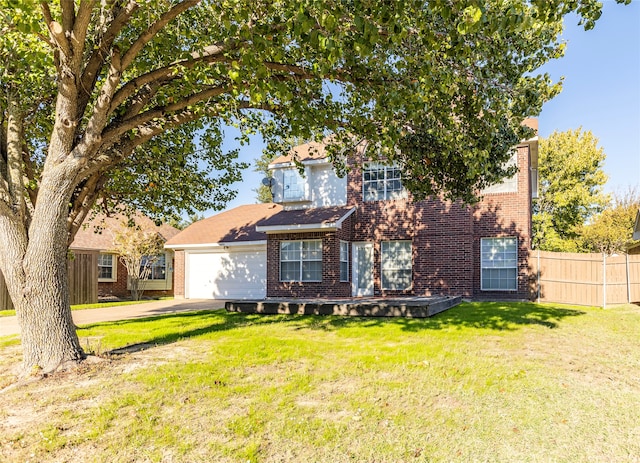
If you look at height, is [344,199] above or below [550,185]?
below

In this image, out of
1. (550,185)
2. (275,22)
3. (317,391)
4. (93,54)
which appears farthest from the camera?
(550,185)

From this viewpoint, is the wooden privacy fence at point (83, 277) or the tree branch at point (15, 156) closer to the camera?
the tree branch at point (15, 156)

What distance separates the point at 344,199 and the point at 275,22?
11.8 metres

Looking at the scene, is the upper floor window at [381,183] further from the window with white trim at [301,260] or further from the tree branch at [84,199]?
the tree branch at [84,199]

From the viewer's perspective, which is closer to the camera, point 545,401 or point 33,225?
point 545,401

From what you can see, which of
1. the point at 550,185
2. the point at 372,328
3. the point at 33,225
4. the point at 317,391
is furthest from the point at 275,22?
the point at 550,185

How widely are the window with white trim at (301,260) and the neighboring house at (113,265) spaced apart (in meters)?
7.01

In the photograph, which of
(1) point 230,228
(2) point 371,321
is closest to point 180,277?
(1) point 230,228

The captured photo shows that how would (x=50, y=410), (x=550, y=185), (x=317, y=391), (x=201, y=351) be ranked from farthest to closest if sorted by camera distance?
(x=550, y=185) → (x=201, y=351) → (x=317, y=391) → (x=50, y=410)

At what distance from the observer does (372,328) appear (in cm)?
982

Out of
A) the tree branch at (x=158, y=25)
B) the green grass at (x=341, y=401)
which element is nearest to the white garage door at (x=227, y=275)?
the green grass at (x=341, y=401)

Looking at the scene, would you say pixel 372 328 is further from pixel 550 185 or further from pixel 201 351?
pixel 550 185

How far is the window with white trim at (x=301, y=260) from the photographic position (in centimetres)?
1720

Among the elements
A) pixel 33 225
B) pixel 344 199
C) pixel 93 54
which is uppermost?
pixel 93 54
